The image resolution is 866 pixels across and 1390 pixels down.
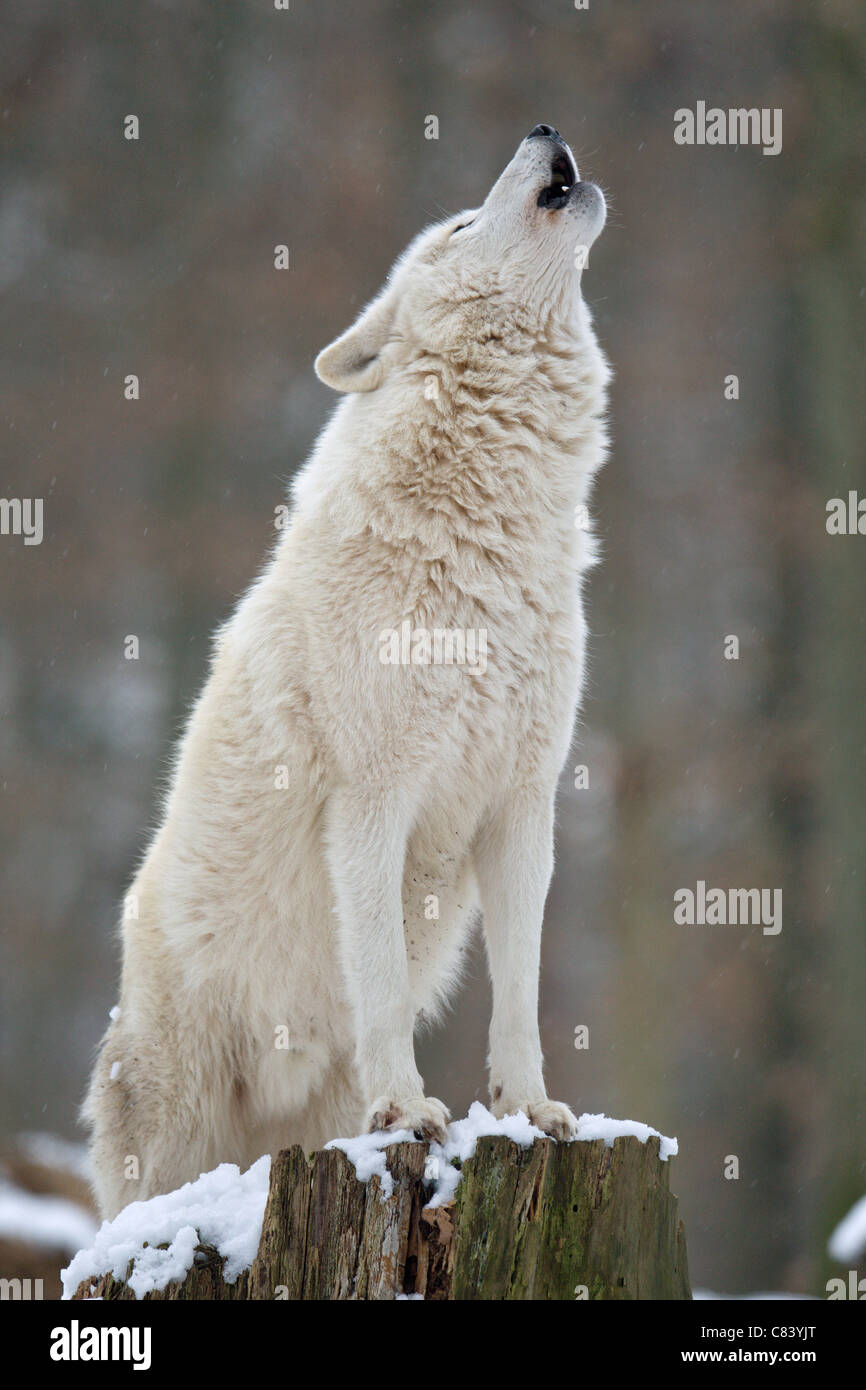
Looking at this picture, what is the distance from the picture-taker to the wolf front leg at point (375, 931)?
12.4 ft

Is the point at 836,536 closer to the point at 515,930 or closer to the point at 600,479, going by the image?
the point at 600,479

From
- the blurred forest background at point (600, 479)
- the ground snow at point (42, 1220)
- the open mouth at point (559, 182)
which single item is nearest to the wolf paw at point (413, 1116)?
the open mouth at point (559, 182)

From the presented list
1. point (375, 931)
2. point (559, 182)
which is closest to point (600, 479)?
point (559, 182)

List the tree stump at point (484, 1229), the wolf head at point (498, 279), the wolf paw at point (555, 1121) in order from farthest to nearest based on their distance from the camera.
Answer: the wolf head at point (498, 279) < the wolf paw at point (555, 1121) < the tree stump at point (484, 1229)

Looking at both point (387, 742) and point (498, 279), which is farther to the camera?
point (498, 279)

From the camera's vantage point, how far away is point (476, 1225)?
334 cm

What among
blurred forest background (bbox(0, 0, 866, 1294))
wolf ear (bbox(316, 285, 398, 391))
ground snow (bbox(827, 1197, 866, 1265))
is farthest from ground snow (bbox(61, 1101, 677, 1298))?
blurred forest background (bbox(0, 0, 866, 1294))

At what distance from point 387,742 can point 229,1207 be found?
1.28m

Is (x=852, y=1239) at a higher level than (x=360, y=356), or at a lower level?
lower

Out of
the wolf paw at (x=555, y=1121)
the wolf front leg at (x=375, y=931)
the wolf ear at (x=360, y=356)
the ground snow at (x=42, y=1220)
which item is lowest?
the ground snow at (x=42, y=1220)

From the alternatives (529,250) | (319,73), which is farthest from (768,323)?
(529,250)

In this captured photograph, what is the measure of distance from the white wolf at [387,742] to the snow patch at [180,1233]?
458 mm

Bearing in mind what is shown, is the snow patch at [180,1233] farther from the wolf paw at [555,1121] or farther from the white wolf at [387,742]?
the wolf paw at [555,1121]

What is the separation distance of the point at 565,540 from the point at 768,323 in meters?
7.65
